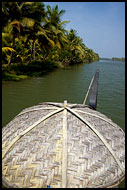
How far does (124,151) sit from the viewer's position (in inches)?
82.1

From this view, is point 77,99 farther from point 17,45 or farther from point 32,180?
point 17,45

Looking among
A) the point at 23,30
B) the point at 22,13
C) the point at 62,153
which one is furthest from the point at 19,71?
the point at 62,153

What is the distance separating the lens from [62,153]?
1736 millimetres

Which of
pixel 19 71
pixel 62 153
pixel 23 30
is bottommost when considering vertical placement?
pixel 62 153

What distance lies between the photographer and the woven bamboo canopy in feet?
5.40

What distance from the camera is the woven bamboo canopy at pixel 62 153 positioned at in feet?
5.40

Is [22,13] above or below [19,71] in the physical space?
above

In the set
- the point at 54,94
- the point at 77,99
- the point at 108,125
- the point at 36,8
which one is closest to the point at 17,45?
the point at 36,8

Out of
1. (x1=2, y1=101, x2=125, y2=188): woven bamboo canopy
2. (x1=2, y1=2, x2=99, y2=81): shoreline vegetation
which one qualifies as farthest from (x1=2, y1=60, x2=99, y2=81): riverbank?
(x1=2, y1=101, x2=125, y2=188): woven bamboo canopy

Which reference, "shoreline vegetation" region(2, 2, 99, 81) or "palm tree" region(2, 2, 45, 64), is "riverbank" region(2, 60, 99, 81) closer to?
"shoreline vegetation" region(2, 2, 99, 81)

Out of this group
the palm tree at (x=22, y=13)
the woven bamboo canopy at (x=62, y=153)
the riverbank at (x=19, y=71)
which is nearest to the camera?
the woven bamboo canopy at (x=62, y=153)

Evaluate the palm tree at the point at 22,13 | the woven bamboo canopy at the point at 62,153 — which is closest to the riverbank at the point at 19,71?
the palm tree at the point at 22,13

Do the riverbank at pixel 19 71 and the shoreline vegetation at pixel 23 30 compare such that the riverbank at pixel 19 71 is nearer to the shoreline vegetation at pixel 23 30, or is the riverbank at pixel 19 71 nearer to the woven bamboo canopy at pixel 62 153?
the shoreline vegetation at pixel 23 30

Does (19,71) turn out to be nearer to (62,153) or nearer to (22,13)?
(22,13)
